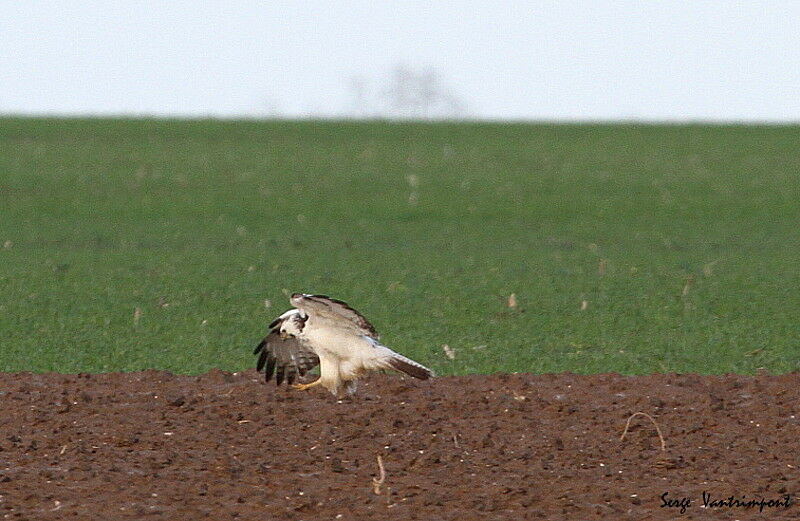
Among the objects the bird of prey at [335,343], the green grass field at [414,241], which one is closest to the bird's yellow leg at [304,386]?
the bird of prey at [335,343]

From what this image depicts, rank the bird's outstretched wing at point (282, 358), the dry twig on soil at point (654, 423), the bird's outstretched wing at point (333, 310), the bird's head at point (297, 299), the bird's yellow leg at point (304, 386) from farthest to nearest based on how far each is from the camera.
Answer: the bird's outstretched wing at point (282, 358)
the bird's yellow leg at point (304, 386)
the bird's outstretched wing at point (333, 310)
the bird's head at point (297, 299)
the dry twig on soil at point (654, 423)

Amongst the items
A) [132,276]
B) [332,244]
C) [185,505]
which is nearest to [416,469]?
[185,505]

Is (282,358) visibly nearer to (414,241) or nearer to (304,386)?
(304,386)

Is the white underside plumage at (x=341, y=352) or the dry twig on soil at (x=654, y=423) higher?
the white underside plumage at (x=341, y=352)

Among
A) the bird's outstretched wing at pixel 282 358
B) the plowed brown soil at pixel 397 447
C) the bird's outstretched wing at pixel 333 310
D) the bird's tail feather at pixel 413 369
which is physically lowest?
the plowed brown soil at pixel 397 447

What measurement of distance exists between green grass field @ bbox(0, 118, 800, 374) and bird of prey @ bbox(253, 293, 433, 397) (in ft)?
5.19

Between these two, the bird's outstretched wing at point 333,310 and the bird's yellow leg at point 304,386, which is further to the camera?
the bird's yellow leg at point 304,386

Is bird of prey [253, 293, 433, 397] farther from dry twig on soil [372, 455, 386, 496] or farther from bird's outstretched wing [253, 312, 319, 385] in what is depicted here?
dry twig on soil [372, 455, 386, 496]

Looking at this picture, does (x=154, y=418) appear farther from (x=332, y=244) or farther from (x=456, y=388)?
(x=332, y=244)

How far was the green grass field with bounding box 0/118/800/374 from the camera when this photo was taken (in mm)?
10648

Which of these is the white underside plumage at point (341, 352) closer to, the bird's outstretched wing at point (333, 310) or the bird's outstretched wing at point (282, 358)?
the bird's outstretched wing at point (333, 310)

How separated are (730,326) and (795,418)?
135 inches

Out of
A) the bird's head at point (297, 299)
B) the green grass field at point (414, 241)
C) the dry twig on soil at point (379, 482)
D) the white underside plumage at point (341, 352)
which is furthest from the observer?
the green grass field at point (414, 241)

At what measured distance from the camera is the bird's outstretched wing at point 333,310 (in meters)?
7.64
